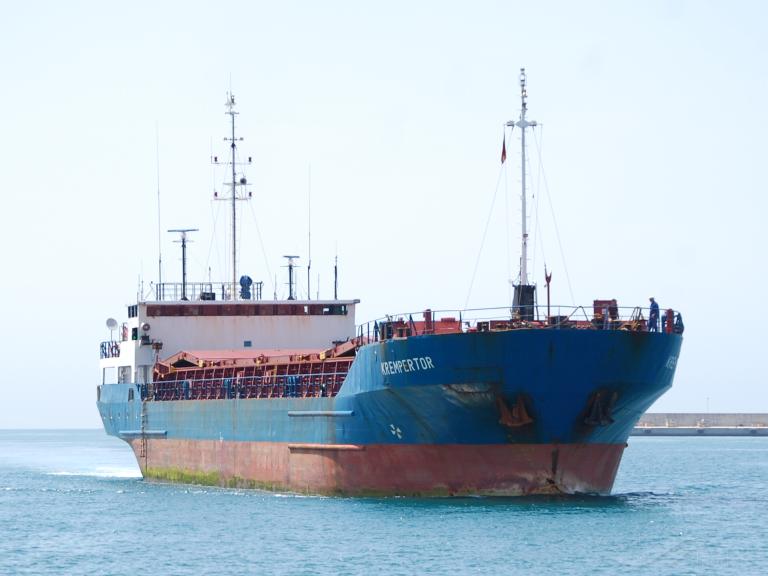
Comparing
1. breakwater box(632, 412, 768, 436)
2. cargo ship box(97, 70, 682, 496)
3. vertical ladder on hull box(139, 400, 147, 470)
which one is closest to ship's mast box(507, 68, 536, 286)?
cargo ship box(97, 70, 682, 496)

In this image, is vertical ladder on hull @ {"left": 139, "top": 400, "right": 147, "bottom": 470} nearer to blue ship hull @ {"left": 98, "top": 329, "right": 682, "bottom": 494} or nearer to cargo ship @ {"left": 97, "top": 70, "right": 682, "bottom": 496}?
cargo ship @ {"left": 97, "top": 70, "right": 682, "bottom": 496}

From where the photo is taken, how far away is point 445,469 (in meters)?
33.1

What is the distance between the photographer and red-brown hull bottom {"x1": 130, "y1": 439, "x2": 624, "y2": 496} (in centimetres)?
3250

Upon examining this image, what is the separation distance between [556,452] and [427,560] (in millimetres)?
7076

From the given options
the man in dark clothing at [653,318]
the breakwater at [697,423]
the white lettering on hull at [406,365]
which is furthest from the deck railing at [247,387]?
the breakwater at [697,423]

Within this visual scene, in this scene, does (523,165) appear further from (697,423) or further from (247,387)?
(697,423)

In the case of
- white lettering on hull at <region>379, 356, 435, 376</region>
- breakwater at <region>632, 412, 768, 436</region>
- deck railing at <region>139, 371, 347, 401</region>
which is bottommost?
breakwater at <region>632, 412, 768, 436</region>

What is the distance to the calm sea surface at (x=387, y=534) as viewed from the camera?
26078 millimetres

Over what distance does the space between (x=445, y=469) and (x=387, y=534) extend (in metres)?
4.38

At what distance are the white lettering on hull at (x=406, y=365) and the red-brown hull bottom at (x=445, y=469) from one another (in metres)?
1.73

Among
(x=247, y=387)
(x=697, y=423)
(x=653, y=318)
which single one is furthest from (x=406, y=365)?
(x=697, y=423)

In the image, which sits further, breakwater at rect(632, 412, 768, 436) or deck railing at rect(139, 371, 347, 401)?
breakwater at rect(632, 412, 768, 436)

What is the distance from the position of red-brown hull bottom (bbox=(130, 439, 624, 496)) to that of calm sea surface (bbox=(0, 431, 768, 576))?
1.16 ft

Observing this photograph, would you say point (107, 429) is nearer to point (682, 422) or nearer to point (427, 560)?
point (427, 560)
